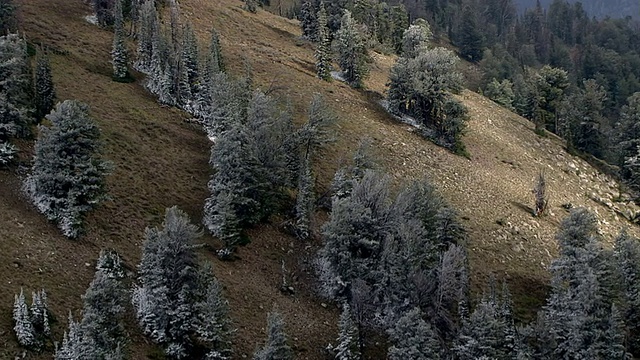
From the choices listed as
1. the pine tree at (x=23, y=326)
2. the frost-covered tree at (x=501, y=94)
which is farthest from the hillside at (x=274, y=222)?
the frost-covered tree at (x=501, y=94)

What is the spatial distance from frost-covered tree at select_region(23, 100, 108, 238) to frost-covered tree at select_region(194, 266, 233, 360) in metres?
11.7

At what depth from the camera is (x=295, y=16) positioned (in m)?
137

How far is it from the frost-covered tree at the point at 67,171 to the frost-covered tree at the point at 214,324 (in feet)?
38.4

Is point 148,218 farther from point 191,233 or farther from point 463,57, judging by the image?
point 463,57

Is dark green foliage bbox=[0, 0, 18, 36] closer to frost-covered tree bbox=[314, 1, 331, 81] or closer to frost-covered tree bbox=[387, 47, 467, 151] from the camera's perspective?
frost-covered tree bbox=[314, 1, 331, 81]

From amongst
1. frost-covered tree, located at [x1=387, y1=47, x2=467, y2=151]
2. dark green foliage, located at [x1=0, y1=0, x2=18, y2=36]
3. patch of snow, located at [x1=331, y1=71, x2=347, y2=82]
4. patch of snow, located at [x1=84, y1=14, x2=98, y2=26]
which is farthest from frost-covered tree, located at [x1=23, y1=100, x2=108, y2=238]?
patch of snow, located at [x1=331, y1=71, x2=347, y2=82]

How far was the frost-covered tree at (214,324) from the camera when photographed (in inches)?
1441

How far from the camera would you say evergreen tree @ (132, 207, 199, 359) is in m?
38.0

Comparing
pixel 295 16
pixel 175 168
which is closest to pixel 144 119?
pixel 175 168

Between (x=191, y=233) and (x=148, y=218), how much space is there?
9180mm

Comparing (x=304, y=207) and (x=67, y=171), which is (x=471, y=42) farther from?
(x=67, y=171)

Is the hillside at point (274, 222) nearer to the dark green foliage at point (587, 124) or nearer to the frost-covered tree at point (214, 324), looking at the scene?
the frost-covered tree at point (214, 324)

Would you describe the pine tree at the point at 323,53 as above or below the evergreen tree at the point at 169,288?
above

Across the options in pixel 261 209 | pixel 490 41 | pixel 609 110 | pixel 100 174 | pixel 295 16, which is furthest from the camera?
pixel 490 41
